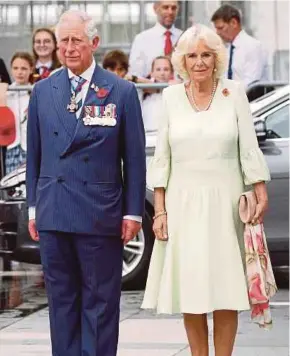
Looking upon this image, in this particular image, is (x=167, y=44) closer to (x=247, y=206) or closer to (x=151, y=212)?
(x=151, y=212)

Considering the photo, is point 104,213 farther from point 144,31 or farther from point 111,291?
point 144,31

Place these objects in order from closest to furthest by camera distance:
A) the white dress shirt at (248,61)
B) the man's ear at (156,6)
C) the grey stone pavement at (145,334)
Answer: the grey stone pavement at (145,334), the white dress shirt at (248,61), the man's ear at (156,6)

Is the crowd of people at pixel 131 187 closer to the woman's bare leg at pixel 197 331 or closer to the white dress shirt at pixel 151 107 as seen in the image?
the woman's bare leg at pixel 197 331

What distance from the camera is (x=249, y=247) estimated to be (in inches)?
277

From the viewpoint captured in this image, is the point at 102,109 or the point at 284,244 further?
the point at 284,244

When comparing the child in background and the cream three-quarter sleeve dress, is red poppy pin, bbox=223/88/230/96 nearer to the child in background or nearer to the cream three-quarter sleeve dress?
the cream three-quarter sleeve dress

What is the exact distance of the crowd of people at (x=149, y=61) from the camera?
13414 mm

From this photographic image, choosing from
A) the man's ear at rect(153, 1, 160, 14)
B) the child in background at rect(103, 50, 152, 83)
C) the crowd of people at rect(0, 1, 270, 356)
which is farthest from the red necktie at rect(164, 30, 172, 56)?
the crowd of people at rect(0, 1, 270, 356)

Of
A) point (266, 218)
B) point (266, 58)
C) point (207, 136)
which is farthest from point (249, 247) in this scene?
point (266, 58)

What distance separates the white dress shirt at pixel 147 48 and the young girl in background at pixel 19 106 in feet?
4.04

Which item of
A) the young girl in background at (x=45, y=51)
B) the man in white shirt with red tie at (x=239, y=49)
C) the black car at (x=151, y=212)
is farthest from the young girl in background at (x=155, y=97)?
the black car at (x=151, y=212)

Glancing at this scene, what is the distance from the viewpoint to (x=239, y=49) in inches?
563

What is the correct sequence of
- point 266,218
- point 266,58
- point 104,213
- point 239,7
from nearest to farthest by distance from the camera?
1. point 104,213
2. point 266,218
3. point 266,58
4. point 239,7

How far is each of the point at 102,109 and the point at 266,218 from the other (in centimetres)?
484
